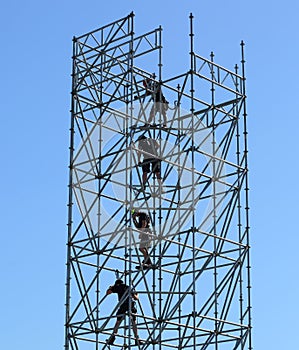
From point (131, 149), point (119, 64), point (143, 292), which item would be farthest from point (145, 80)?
point (143, 292)

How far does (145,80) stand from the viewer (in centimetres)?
4003

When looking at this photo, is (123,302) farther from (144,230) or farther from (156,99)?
(156,99)

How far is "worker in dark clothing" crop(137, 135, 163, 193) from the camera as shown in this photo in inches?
1527

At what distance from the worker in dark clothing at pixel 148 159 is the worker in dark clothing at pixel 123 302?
319 cm

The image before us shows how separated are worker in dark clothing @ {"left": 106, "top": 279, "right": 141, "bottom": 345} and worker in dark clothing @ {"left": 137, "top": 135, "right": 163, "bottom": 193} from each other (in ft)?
10.5

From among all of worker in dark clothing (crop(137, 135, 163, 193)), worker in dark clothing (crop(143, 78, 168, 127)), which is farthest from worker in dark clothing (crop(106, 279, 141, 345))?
worker in dark clothing (crop(143, 78, 168, 127))

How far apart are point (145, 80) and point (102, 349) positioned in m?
8.29

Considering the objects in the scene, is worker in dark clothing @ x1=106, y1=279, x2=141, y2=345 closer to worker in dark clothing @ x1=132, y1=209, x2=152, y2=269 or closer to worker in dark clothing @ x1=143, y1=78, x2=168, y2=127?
worker in dark clothing @ x1=132, y1=209, x2=152, y2=269

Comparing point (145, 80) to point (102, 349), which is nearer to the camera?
point (102, 349)

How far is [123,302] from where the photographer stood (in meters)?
36.6

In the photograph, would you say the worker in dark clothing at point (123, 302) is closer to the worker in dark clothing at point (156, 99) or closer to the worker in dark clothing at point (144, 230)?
the worker in dark clothing at point (144, 230)

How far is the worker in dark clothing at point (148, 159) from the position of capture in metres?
38.8

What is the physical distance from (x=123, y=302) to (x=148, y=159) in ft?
15.2

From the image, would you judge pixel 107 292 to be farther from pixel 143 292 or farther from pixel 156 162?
pixel 156 162
